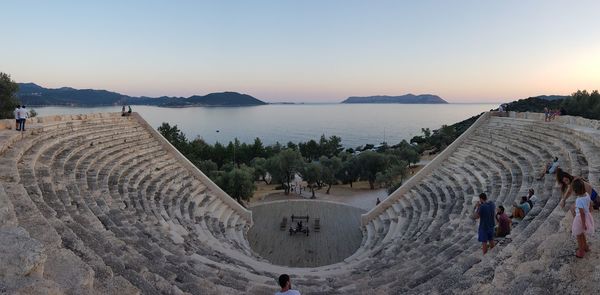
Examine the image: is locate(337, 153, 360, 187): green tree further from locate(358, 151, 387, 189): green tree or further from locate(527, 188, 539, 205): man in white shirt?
locate(527, 188, 539, 205): man in white shirt

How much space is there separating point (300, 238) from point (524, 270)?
1172 centimetres

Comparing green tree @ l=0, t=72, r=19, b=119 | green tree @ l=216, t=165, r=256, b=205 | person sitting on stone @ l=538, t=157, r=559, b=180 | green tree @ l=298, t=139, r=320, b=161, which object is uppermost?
green tree @ l=0, t=72, r=19, b=119

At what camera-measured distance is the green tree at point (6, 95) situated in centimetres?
3048

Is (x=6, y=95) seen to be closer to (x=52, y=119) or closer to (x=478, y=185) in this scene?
(x=52, y=119)

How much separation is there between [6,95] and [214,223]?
91.4 feet

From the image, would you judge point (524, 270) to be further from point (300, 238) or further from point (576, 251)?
point (300, 238)

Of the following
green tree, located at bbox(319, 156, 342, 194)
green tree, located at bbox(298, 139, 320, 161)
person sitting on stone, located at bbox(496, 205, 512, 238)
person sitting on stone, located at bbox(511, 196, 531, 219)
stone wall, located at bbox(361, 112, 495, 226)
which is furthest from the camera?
green tree, located at bbox(298, 139, 320, 161)

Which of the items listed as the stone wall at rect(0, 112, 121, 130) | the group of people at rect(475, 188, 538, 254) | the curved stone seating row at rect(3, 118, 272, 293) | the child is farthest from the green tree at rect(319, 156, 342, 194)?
the child

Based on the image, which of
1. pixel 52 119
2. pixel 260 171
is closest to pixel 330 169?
pixel 260 171

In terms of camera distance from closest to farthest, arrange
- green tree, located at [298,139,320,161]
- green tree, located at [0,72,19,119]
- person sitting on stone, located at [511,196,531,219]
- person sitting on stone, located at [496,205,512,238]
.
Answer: person sitting on stone, located at [496,205,512,238], person sitting on stone, located at [511,196,531,219], green tree, located at [0,72,19,119], green tree, located at [298,139,320,161]

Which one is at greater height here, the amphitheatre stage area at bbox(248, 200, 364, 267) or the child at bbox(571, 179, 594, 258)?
the child at bbox(571, 179, 594, 258)

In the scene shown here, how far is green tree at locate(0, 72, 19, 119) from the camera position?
30.5m

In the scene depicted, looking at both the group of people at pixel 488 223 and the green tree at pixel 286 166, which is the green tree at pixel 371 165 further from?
the group of people at pixel 488 223

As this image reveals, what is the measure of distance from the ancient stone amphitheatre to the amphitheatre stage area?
17.3 inches
